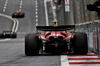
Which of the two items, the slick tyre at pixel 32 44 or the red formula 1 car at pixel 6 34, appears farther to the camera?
the red formula 1 car at pixel 6 34

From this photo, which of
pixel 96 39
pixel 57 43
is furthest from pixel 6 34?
pixel 57 43

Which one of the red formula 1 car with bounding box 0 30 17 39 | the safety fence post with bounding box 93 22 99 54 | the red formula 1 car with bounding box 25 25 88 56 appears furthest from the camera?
the red formula 1 car with bounding box 0 30 17 39

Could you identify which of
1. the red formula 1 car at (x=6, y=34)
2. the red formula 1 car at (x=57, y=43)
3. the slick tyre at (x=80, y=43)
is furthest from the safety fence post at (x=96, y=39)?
the red formula 1 car at (x=6, y=34)

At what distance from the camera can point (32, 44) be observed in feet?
38.6

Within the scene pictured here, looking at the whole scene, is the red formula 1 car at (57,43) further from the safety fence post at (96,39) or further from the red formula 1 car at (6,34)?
the red formula 1 car at (6,34)

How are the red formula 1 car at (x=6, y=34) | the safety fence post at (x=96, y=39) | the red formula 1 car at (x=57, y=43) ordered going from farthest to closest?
the red formula 1 car at (x=6, y=34) < the safety fence post at (x=96, y=39) < the red formula 1 car at (x=57, y=43)

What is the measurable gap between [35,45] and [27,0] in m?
59.6

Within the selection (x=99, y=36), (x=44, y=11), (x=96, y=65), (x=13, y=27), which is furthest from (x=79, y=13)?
(x=96, y=65)

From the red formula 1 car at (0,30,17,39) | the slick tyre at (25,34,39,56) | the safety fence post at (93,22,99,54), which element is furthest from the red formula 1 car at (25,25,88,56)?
the red formula 1 car at (0,30,17,39)

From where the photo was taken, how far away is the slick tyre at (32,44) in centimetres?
1177

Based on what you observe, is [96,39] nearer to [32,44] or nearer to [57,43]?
[57,43]

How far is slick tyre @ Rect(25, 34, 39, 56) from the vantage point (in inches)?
464

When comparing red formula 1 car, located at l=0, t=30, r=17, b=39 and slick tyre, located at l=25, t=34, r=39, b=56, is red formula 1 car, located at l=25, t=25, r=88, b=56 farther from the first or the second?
red formula 1 car, located at l=0, t=30, r=17, b=39

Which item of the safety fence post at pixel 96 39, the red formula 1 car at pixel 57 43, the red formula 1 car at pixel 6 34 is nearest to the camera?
the red formula 1 car at pixel 57 43
